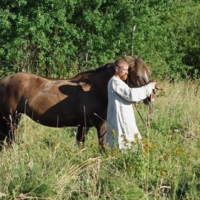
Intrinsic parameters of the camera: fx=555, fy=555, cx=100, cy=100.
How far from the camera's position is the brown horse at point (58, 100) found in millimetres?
8805

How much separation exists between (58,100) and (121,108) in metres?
1.85

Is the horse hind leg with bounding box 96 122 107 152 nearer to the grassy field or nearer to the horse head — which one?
the horse head

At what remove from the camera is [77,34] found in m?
16.5

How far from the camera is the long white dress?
7219mm

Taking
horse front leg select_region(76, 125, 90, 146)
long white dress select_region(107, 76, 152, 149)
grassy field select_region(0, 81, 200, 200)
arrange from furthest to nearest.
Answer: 1. horse front leg select_region(76, 125, 90, 146)
2. long white dress select_region(107, 76, 152, 149)
3. grassy field select_region(0, 81, 200, 200)

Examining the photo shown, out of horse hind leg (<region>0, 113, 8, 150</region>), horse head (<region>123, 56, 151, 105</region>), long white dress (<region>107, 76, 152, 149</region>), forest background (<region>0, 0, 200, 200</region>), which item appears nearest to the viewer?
forest background (<region>0, 0, 200, 200</region>)

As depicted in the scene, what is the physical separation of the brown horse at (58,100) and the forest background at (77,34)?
249 inches

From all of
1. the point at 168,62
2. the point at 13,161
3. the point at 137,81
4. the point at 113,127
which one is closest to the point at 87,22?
the point at 168,62

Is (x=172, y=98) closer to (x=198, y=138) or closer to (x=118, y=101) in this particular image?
(x=198, y=138)

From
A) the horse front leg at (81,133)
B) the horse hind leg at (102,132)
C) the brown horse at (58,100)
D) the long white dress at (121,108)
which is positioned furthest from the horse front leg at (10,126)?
the long white dress at (121,108)

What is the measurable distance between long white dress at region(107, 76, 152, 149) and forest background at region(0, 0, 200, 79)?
8.19 m

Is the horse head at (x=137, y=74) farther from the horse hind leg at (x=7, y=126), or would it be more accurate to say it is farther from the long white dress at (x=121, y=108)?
the horse hind leg at (x=7, y=126)

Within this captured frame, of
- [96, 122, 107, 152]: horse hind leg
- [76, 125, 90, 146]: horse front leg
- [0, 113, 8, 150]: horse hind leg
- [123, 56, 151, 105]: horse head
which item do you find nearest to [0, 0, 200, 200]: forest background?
[76, 125, 90, 146]: horse front leg

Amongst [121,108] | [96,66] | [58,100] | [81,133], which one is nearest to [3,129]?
[58,100]
